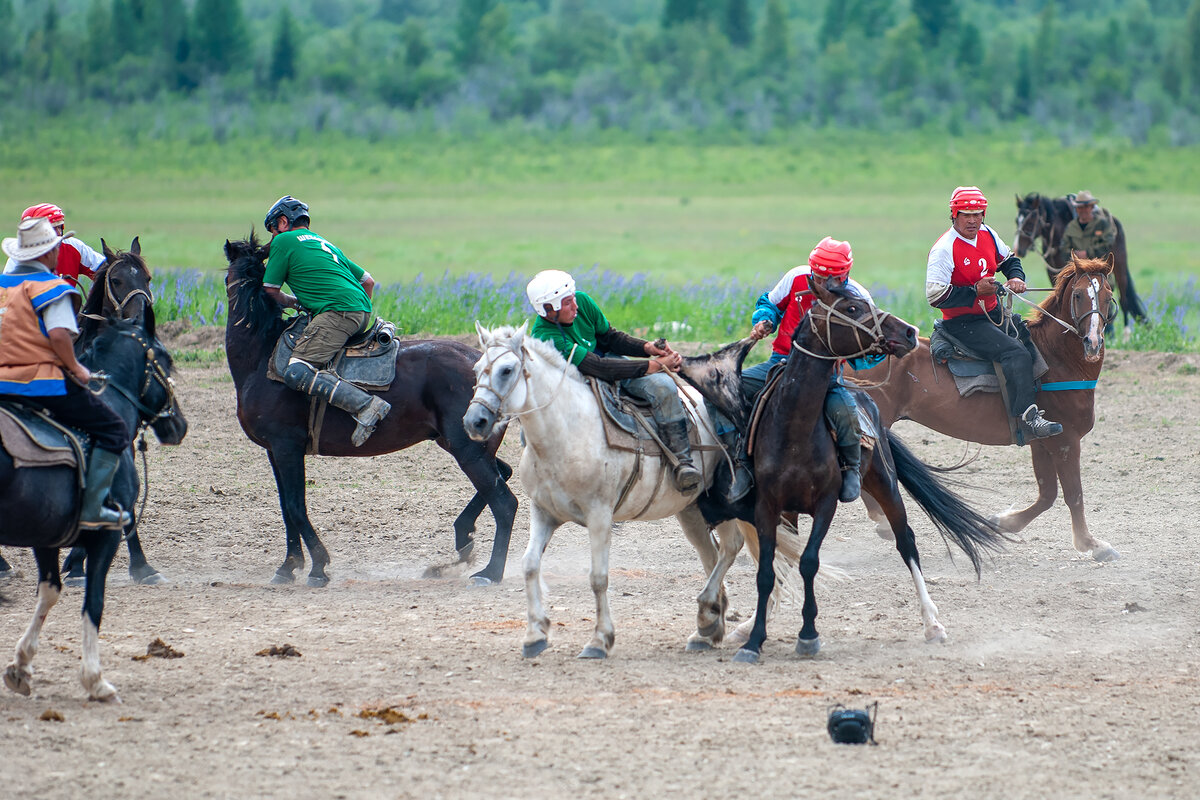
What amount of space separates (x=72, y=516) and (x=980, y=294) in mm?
6298

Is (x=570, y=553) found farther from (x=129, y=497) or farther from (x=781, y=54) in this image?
(x=781, y=54)

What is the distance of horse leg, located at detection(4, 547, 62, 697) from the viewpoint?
676 cm

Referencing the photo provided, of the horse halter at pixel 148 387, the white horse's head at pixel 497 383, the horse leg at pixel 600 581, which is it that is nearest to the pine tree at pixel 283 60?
the horse halter at pixel 148 387

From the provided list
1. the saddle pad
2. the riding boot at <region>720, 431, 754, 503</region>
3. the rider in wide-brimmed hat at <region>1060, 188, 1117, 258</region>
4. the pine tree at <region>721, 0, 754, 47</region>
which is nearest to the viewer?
the saddle pad

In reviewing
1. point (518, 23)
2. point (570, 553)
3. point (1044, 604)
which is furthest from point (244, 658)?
point (518, 23)

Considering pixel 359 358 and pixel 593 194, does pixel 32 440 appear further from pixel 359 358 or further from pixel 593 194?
pixel 593 194

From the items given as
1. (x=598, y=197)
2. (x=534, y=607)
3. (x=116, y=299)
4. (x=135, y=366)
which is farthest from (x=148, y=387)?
(x=598, y=197)

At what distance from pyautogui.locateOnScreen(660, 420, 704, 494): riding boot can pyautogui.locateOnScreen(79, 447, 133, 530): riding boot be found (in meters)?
2.93

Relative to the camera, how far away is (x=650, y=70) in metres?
67.4

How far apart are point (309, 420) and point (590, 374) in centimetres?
283

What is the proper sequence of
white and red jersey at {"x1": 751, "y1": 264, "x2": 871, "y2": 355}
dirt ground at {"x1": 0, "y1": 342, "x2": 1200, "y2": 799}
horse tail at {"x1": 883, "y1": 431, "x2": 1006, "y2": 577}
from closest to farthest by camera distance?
dirt ground at {"x1": 0, "y1": 342, "x2": 1200, "y2": 799} → white and red jersey at {"x1": 751, "y1": 264, "x2": 871, "y2": 355} → horse tail at {"x1": 883, "y1": 431, "x2": 1006, "y2": 577}

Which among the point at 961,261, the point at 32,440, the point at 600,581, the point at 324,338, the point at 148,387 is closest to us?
the point at 32,440

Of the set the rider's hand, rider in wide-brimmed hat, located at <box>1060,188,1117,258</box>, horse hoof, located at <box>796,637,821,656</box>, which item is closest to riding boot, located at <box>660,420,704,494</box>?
horse hoof, located at <box>796,637,821,656</box>

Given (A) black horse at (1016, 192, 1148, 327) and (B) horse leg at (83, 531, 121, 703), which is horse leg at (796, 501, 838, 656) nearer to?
(B) horse leg at (83, 531, 121, 703)
